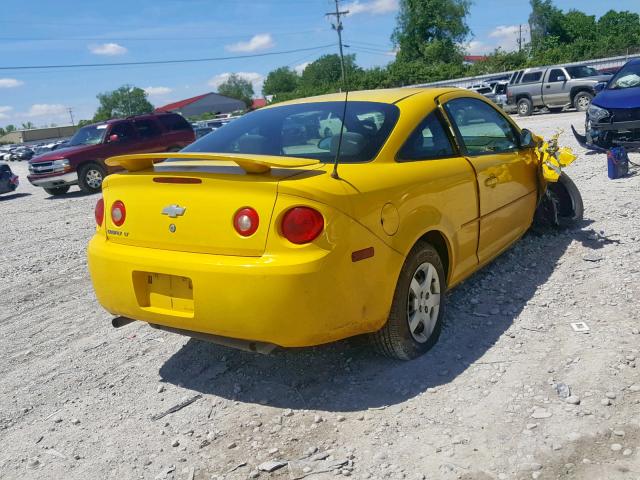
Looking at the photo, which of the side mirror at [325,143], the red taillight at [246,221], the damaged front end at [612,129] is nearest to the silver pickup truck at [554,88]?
the damaged front end at [612,129]

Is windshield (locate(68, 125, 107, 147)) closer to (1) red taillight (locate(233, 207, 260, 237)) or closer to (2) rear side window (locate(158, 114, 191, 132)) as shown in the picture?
(2) rear side window (locate(158, 114, 191, 132))

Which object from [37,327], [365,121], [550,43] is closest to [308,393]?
[365,121]

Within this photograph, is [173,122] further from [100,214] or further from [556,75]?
[556,75]

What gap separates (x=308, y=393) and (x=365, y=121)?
5.35 ft

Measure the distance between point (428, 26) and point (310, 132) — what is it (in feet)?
253

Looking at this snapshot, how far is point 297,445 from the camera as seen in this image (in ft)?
9.82

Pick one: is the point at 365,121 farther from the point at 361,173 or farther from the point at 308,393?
the point at 308,393

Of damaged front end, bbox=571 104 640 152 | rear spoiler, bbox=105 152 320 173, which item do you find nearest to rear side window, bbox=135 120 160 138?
damaged front end, bbox=571 104 640 152

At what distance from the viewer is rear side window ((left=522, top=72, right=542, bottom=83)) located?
2423 centimetres

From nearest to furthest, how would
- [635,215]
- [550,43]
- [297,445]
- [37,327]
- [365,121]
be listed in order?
1. [297,445]
2. [365,121]
3. [37,327]
4. [635,215]
5. [550,43]

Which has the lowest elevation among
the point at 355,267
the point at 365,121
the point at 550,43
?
the point at 355,267

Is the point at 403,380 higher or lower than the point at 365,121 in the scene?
lower

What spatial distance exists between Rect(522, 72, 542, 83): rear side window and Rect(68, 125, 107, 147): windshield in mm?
16530

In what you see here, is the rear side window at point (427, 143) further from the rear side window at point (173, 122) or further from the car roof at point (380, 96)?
the rear side window at point (173, 122)
